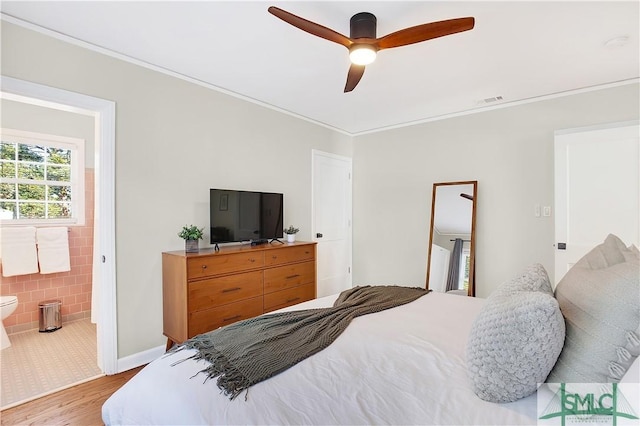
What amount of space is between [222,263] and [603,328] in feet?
8.07

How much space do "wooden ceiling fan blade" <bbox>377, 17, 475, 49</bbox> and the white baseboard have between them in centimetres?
297

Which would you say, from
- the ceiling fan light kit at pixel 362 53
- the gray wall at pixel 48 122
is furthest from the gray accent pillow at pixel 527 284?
the gray wall at pixel 48 122

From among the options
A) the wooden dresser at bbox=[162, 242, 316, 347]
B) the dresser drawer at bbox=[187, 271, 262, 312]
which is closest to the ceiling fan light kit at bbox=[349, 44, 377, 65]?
the wooden dresser at bbox=[162, 242, 316, 347]

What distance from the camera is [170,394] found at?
3.71 ft

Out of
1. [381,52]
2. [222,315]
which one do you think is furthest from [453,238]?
[222,315]

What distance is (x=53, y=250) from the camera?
3.47 meters

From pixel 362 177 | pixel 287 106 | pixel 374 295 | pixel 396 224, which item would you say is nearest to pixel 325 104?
pixel 287 106

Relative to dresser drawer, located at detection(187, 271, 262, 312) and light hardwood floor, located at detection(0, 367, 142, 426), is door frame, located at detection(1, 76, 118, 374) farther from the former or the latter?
dresser drawer, located at detection(187, 271, 262, 312)

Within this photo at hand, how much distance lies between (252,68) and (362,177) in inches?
99.5

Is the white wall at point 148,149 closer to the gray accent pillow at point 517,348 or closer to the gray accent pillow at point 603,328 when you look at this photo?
the gray accent pillow at point 517,348

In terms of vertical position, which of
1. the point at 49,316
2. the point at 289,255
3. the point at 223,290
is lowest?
the point at 49,316

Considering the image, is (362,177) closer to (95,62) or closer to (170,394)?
(95,62)

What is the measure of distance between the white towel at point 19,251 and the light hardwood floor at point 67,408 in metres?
1.73

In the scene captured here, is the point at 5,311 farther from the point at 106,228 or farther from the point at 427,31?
the point at 427,31
